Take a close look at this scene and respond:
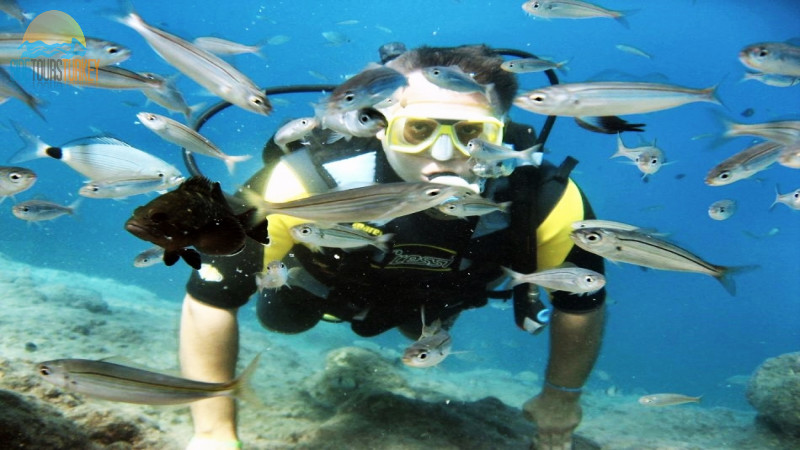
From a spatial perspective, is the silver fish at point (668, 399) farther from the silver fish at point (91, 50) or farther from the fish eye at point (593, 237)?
the silver fish at point (91, 50)

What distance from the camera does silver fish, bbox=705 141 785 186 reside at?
3174 millimetres

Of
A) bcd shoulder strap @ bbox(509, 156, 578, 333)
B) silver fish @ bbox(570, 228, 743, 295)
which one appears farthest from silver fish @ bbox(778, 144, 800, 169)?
bcd shoulder strap @ bbox(509, 156, 578, 333)

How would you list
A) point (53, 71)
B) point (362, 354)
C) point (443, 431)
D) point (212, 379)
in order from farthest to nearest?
point (362, 354)
point (443, 431)
point (212, 379)
point (53, 71)

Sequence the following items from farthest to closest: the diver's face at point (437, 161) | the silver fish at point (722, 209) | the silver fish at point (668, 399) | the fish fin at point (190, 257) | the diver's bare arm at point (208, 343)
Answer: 1. the silver fish at point (722, 209)
2. the silver fish at point (668, 399)
3. the diver's bare arm at point (208, 343)
4. the diver's face at point (437, 161)
5. the fish fin at point (190, 257)

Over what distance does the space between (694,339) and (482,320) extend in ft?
166

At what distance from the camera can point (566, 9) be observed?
4.05 m

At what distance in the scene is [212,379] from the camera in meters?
3.27

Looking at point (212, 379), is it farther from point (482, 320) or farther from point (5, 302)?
point (482, 320)

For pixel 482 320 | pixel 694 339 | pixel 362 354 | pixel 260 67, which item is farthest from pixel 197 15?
pixel 694 339

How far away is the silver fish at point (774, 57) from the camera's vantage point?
3186 millimetres

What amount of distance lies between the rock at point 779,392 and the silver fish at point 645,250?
7577 millimetres

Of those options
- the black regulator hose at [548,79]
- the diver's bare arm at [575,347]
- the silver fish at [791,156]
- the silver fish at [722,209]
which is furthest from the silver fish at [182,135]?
the silver fish at [722,209]

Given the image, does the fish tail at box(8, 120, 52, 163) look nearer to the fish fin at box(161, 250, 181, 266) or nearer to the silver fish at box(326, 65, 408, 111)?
the silver fish at box(326, 65, 408, 111)

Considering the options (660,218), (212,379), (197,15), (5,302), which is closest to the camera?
(212,379)
